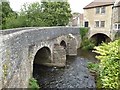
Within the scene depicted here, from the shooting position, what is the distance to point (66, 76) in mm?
18031

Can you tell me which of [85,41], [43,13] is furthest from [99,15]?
[43,13]

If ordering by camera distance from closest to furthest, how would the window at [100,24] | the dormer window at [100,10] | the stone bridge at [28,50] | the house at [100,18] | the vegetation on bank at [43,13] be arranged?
1. the stone bridge at [28,50]
2. the house at [100,18]
3. the dormer window at [100,10]
4. the window at [100,24]
5. the vegetation on bank at [43,13]

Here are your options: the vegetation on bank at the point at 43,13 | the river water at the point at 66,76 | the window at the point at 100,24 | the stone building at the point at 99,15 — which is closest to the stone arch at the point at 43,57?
the river water at the point at 66,76

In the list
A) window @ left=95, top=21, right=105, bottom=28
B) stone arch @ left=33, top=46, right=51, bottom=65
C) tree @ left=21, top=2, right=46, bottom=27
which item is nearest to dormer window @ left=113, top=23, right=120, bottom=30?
window @ left=95, top=21, right=105, bottom=28

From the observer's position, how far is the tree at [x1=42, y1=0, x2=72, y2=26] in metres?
37.2

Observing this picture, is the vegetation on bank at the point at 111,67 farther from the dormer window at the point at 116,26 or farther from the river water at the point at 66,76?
the dormer window at the point at 116,26

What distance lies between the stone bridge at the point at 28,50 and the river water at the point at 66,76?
1.33 m

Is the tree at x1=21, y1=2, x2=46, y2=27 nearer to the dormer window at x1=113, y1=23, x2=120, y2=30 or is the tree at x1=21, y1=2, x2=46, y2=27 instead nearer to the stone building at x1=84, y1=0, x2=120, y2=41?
the stone building at x1=84, y1=0, x2=120, y2=41

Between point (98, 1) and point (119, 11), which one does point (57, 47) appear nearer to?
point (119, 11)

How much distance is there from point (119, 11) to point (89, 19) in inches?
265

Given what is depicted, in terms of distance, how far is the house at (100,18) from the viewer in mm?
32469

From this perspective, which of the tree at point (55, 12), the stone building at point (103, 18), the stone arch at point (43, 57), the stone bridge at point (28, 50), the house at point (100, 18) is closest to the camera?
the stone bridge at point (28, 50)

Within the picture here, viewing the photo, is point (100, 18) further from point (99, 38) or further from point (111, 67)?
point (111, 67)

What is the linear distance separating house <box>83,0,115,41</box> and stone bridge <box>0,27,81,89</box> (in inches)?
154
